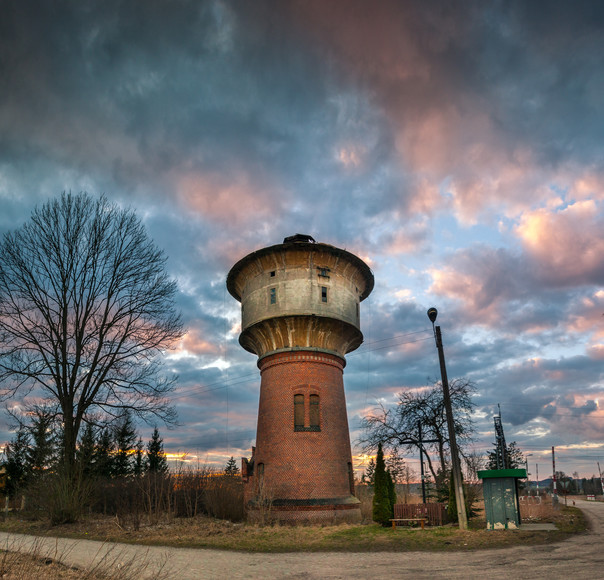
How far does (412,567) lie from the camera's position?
1070 centimetres

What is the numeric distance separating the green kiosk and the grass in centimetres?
67

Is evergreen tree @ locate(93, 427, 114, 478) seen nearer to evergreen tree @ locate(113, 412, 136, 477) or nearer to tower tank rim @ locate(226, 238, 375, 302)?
evergreen tree @ locate(113, 412, 136, 477)

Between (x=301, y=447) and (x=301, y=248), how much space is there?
29.1 ft

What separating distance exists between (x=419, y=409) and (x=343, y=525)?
11.3m

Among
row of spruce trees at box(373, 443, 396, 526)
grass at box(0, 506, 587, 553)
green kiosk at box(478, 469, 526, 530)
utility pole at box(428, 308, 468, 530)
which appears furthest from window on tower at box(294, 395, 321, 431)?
green kiosk at box(478, 469, 526, 530)

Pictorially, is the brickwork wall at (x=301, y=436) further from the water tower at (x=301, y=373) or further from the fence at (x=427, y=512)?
the fence at (x=427, y=512)

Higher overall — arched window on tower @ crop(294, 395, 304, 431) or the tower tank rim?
the tower tank rim

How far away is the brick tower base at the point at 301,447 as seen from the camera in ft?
65.7

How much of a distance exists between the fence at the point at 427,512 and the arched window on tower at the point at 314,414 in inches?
179

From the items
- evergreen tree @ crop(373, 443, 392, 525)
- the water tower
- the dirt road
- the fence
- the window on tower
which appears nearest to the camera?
the dirt road

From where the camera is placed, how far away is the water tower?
798 inches

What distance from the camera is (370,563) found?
37.5 ft

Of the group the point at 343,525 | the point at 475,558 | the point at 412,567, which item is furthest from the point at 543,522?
the point at 412,567

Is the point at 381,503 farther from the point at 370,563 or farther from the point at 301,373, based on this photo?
the point at 370,563
